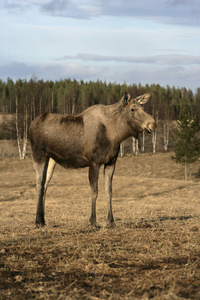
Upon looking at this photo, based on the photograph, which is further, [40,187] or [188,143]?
[188,143]

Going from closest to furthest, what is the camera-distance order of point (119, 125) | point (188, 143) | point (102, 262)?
1. point (102, 262)
2. point (119, 125)
3. point (188, 143)

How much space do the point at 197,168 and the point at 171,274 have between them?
5352 cm

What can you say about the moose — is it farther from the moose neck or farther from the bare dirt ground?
the bare dirt ground

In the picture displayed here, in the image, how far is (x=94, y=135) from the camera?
976cm

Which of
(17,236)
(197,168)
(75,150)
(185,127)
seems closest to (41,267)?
(17,236)

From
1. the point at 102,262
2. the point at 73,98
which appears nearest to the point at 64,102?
the point at 73,98

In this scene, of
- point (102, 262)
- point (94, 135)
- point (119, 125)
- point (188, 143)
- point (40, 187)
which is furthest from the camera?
point (188, 143)

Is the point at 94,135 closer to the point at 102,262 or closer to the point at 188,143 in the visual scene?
the point at 102,262

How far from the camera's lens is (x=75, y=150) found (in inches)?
390

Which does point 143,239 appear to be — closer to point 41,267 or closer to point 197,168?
point 41,267

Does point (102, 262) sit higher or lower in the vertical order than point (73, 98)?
lower

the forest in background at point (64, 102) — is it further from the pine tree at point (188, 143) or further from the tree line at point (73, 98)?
the pine tree at point (188, 143)

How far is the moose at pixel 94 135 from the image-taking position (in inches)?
381

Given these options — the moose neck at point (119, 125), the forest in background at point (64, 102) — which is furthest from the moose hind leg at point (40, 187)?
the forest in background at point (64, 102)
